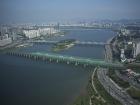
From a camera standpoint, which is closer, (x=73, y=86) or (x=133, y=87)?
(x=133, y=87)

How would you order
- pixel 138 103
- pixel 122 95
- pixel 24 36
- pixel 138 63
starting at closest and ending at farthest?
1. pixel 138 103
2. pixel 122 95
3. pixel 138 63
4. pixel 24 36

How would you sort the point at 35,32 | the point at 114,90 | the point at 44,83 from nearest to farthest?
the point at 114,90
the point at 44,83
the point at 35,32

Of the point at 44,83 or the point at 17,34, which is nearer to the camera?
the point at 44,83

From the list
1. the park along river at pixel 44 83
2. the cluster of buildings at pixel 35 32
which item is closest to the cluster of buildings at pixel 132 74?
the park along river at pixel 44 83

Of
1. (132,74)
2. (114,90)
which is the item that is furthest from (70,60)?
(114,90)

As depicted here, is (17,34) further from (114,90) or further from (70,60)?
(114,90)

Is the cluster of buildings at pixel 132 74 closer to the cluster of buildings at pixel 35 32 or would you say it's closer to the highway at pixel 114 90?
the highway at pixel 114 90

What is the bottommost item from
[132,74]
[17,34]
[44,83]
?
[44,83]

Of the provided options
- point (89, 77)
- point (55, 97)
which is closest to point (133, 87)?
point (89, 77)

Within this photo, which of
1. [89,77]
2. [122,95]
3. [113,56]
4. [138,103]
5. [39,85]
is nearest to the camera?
[138,103]

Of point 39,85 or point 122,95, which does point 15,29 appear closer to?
point 39,85

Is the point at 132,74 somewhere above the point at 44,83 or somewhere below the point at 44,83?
above
